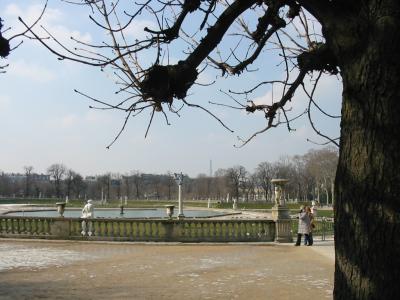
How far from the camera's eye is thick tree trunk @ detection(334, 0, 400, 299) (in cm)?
293

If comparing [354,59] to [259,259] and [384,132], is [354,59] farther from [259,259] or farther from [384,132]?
[259,259]

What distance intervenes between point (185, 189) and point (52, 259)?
131 m

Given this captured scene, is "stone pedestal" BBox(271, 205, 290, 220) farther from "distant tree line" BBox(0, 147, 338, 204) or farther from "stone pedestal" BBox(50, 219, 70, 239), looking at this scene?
"distant tree line" BBox(0, 147, 338, 204)

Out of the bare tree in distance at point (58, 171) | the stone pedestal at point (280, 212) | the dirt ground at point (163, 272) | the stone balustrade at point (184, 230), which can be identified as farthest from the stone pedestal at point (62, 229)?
the bare tree in distance at point (58, 171)

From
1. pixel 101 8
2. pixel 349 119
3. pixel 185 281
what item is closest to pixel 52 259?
pixel 185 281

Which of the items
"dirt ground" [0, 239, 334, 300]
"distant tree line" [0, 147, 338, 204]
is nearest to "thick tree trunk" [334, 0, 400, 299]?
"dirt ground" [0, 239, 334, 300]

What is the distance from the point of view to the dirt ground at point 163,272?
10062mm

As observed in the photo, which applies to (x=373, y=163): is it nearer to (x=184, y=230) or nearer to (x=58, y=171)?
(x=184, y=230)

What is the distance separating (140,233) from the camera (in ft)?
69.2

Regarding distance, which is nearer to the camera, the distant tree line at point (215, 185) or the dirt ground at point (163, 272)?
the dirt ground at point (163, 272)

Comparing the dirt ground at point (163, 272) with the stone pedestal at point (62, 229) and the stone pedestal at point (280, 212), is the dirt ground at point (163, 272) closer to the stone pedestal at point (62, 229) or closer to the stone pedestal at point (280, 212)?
the stone pedestal at point (280, 212)

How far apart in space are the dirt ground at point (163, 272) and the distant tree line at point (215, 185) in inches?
3250

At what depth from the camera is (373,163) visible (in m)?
2.98

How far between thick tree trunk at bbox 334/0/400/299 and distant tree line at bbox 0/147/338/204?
9639cm
